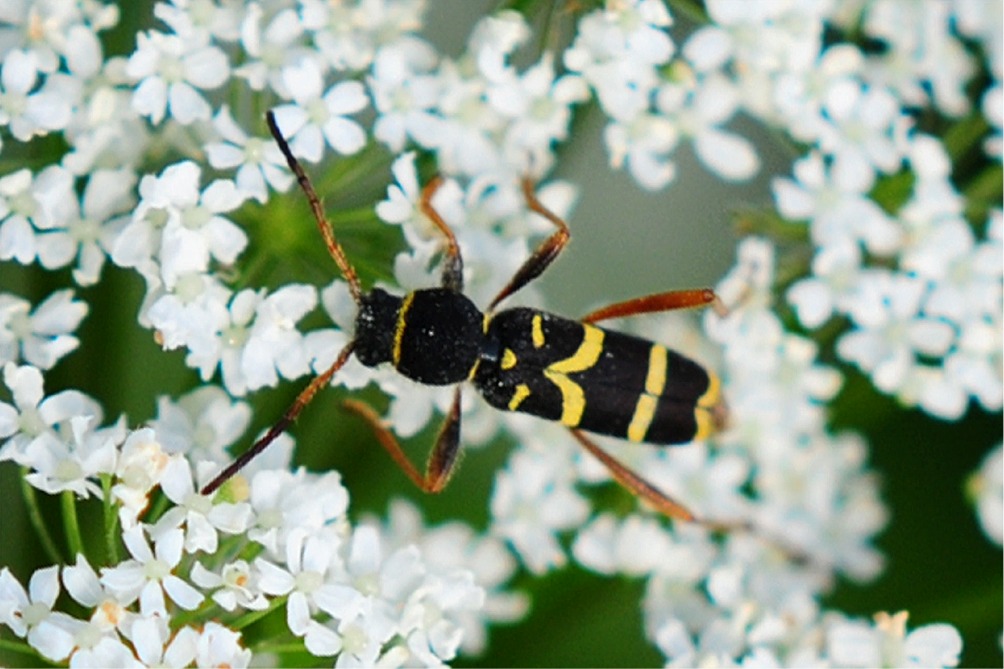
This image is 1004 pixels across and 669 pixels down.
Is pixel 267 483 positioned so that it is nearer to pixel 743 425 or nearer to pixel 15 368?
pixel 15 368

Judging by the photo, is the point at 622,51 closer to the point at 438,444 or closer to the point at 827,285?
the point at 827,285

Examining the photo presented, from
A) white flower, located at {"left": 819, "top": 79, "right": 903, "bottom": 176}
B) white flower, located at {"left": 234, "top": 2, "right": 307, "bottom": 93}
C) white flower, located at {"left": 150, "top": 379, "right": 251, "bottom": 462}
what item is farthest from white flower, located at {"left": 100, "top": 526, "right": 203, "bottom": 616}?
white flower, located at {"left": 819, "top": 79, "right": 903, "bottom": 176}

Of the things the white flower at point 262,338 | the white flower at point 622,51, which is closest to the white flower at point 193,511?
the white flower at point 262,338

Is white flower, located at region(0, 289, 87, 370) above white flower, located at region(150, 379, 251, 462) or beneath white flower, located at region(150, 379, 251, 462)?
above

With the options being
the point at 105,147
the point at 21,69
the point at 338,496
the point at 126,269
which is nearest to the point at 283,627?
the point at 338,496

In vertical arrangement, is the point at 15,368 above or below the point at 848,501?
above

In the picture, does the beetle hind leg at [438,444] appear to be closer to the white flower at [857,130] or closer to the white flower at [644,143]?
the white flower at [644,143]

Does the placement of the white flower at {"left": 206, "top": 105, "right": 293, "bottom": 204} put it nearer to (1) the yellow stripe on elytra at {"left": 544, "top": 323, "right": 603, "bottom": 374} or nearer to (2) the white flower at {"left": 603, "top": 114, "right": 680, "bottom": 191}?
(1) the yellow stripe on elytra at {"left": 544, "top": 323, "right": 603, "bottom": 374}
